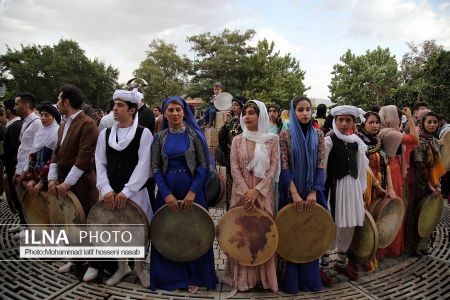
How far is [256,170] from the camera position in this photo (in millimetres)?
3100

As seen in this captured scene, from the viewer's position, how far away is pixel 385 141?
3.86m

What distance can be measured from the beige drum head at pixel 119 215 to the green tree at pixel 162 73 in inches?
1470

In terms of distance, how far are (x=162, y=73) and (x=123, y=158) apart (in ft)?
136

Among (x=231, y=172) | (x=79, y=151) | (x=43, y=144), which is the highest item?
(x=43, y=144)

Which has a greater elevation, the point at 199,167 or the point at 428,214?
the point at 199,167

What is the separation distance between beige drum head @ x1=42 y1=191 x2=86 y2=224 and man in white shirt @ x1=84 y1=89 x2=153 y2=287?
360mm

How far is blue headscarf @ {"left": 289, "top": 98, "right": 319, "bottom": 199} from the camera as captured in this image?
10.4 feet

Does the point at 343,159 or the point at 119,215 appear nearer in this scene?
the point at 119,215

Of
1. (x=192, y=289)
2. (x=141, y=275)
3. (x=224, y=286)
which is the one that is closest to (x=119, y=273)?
(x=141, y=275)

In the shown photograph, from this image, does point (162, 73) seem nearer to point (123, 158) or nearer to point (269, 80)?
point (269, 80)

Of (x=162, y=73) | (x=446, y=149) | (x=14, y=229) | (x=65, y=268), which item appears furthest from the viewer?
(x=162, y=73)

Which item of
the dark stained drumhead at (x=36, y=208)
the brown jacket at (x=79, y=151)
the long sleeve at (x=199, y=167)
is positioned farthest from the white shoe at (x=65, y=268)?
the long sleeve at (x=199, y=167)

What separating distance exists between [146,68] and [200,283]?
41824 mm

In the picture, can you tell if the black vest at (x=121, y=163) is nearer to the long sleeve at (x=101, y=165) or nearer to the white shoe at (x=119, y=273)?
the long sleeve at (x=101, y=165)
